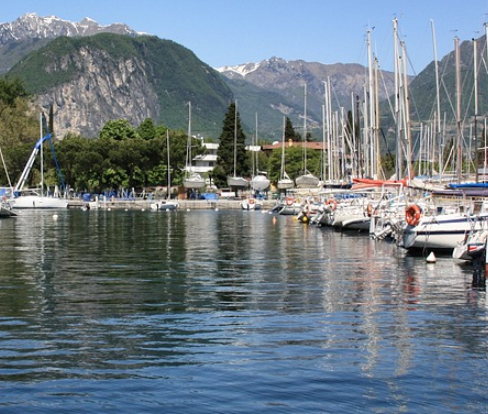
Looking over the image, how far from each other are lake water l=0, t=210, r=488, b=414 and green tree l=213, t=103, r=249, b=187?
10442 centimetres

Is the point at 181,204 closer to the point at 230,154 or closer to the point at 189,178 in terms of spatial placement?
the point at 189,178

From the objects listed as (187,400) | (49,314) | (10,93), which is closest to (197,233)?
(49,314)

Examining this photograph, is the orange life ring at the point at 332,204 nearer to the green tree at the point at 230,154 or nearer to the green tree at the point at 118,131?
the green tree at the point at 230,154

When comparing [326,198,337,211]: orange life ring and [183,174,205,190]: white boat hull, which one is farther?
[183,174,205,190]: white boat hull

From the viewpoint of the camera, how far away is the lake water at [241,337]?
573 inches

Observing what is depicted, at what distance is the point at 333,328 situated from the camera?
20500mm

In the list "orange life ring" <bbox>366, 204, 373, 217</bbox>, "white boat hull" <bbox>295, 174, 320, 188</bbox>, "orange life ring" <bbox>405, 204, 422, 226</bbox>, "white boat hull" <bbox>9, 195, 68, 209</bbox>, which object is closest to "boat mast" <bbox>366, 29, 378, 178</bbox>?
"orange life ring" <bbox>366, 204, 373, 217</bbox>

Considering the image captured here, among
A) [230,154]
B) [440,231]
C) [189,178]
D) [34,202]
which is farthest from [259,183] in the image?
[440,231]

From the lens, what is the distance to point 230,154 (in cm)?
14150

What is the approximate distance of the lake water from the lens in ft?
47.8

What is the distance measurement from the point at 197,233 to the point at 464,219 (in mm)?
26310

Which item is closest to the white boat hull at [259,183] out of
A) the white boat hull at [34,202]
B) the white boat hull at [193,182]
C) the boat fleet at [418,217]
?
the white boat hull at [193,182]

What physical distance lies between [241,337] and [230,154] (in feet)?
403

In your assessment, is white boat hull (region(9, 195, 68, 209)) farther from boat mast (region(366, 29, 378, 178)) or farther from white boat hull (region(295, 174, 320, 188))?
boat mast (region(366, 29, 378, 178))
